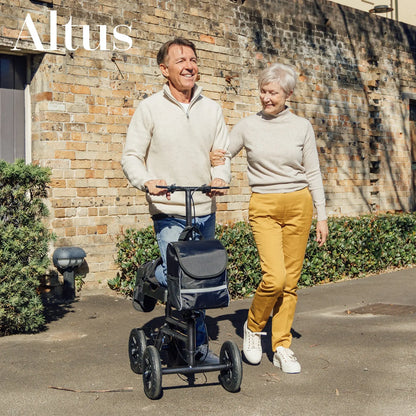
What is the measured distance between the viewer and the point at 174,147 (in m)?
4.54

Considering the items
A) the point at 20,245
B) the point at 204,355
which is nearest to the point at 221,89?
the point at 20,245

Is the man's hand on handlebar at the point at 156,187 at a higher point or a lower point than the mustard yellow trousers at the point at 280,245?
higher

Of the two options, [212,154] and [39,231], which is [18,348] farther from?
[212,154]

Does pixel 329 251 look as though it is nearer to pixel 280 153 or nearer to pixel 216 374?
pixel 280 153

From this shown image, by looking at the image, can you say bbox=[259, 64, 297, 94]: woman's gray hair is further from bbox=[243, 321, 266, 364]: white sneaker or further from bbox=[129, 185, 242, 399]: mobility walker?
bbox=[243, 321, 266, 364]: white sneaker

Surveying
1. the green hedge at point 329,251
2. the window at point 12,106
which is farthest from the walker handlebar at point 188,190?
the window at point 12,106

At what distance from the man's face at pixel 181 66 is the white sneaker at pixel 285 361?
2.00 m

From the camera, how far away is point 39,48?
7.70 meters

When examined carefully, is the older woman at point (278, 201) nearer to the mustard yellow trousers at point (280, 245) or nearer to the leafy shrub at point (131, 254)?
the mustard yellow trousers at point (280, 245)

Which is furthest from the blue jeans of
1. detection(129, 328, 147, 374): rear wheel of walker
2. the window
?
the window

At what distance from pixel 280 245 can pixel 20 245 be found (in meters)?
2.29

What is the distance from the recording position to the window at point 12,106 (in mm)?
7879

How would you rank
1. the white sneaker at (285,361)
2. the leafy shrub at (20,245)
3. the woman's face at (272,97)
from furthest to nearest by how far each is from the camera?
the leafy shrub at (20,245)
the woman's face at (272,97)
the white sneaker at (285,361)

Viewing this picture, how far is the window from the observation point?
788 centimetres
